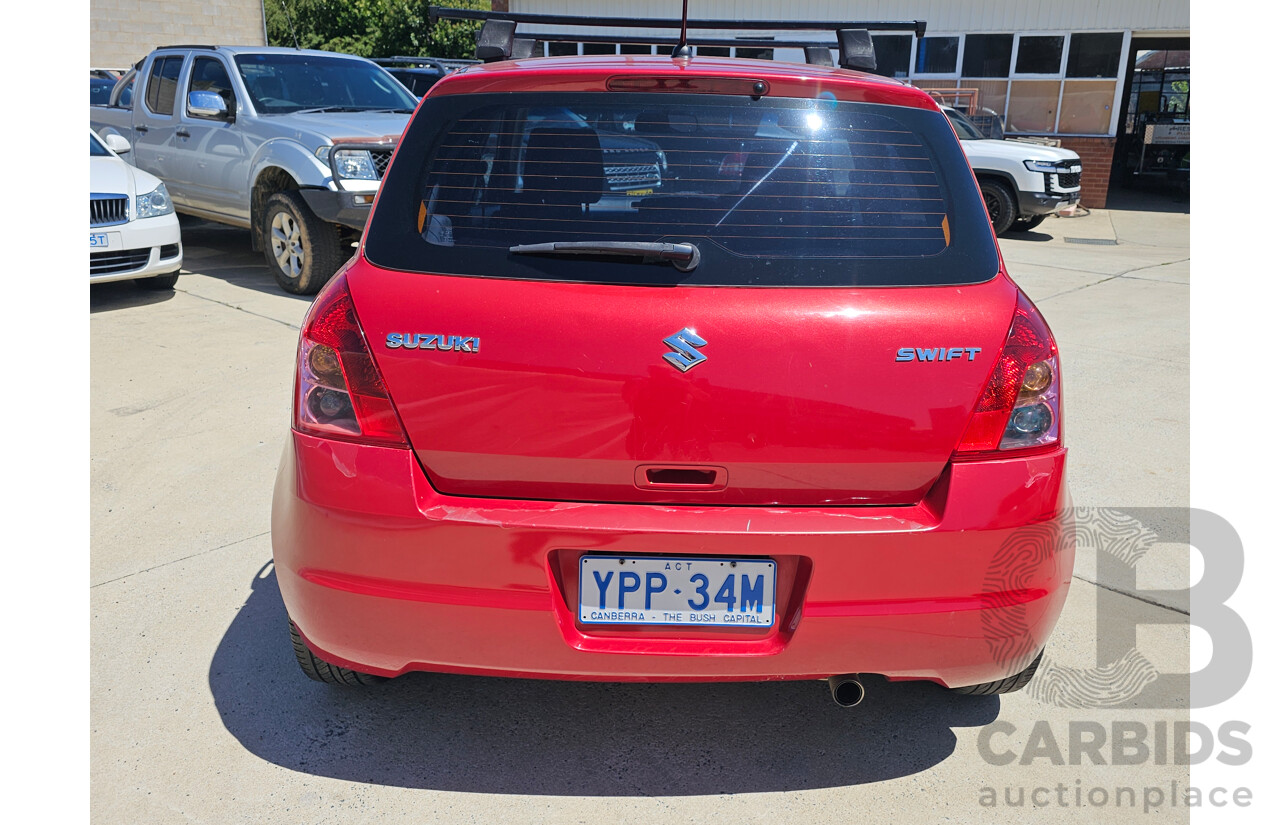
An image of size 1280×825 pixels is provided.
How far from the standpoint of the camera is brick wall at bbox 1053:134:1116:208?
53.9 ft

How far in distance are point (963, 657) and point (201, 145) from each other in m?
8.50

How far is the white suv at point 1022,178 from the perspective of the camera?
1245 centimetres

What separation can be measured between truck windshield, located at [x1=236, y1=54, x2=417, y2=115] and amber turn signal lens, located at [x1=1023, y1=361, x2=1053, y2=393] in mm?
7576

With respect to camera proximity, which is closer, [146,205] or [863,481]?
[863,481]

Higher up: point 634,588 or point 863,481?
point 863,481

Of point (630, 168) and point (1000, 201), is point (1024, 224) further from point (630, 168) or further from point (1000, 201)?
point (630, 168)

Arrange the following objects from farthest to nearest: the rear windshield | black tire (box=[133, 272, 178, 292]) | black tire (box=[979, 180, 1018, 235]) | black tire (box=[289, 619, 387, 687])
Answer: black tire (box=[979, 180, 1018, 235]), black tire (box=[133, 272, 178, 292]), black tire (box=[289, 619, 387, 687]), the rear windshield

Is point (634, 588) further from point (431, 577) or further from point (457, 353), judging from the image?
point (457, 353)

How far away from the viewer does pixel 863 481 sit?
2.05 m

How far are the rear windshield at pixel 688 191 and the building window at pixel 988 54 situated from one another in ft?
53.9

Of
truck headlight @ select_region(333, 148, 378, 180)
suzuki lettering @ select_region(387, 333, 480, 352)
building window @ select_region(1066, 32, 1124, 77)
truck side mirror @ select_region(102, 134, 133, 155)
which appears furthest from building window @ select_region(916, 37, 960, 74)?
suzuki lettering @ select_region(387, 333, 480, 352)

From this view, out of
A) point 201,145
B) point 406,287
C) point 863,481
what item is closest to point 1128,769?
point 863,481

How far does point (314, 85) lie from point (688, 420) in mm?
7856

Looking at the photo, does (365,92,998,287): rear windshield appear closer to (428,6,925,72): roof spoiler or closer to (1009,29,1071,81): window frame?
(428,6,925,72): roof spoiler
